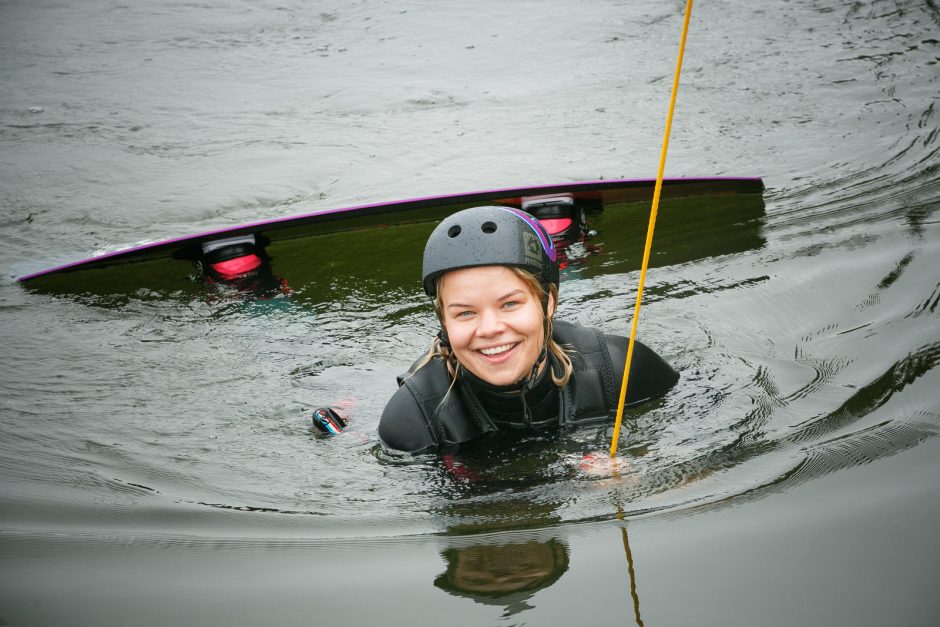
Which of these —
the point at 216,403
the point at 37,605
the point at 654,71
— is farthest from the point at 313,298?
the point at 654,71

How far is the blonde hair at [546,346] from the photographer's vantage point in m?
3.67

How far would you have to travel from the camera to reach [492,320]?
139 inches

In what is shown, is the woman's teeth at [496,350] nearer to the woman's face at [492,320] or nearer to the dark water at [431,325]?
the woman's face at [492,320]

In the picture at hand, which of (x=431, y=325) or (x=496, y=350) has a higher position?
(x=431, y=325)

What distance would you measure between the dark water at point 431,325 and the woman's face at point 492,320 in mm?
533

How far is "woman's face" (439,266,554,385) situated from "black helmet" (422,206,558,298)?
0.06m

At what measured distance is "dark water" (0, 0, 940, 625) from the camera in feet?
8.68

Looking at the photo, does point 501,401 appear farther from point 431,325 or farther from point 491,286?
point 431,325

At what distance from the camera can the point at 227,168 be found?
32.1 ft

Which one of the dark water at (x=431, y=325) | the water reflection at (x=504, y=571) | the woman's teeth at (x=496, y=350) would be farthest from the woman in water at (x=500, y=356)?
the water reflection at (x=504, y=571)

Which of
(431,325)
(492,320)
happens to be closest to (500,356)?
(492,320)

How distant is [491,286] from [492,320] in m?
0.14

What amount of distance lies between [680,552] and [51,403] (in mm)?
3915

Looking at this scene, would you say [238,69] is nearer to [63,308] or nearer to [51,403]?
[63,308]
